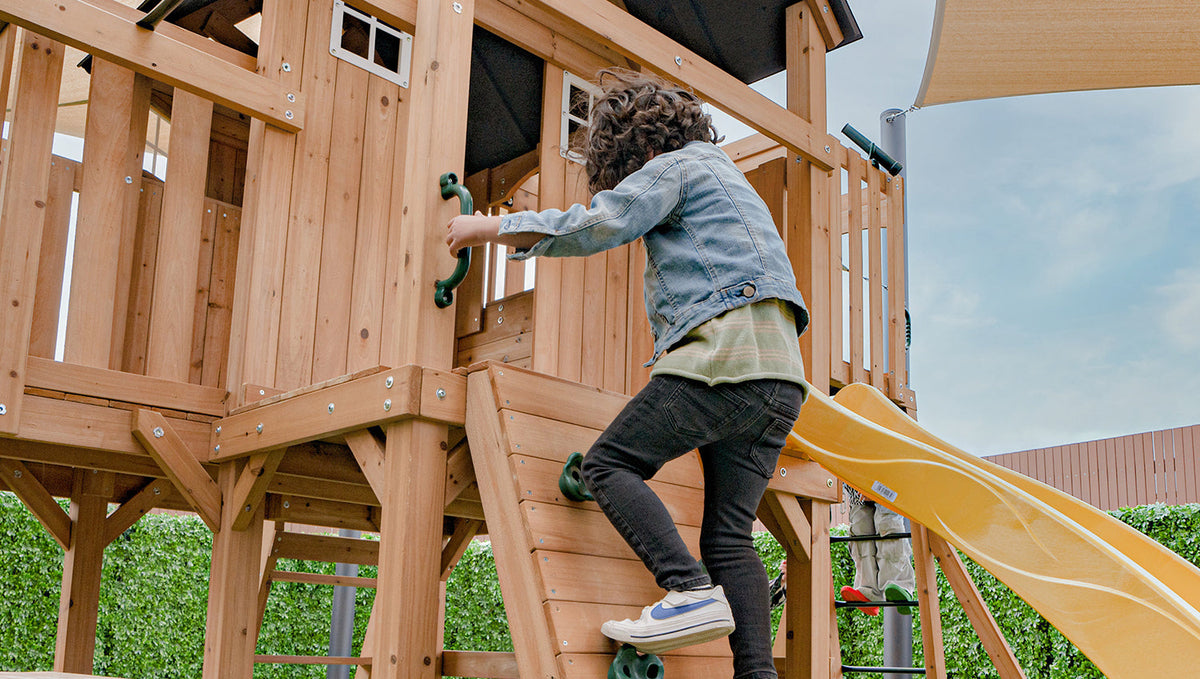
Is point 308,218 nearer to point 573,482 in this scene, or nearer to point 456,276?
point 456,276

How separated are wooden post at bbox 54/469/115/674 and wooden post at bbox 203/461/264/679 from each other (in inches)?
53.3

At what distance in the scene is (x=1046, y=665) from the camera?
7.21 m

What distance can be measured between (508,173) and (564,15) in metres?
3.09

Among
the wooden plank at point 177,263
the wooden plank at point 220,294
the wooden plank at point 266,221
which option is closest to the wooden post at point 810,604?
the wooden plank at point 266,221

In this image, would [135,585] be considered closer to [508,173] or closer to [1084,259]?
[508,173]

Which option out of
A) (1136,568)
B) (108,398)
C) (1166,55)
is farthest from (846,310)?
(108,398)

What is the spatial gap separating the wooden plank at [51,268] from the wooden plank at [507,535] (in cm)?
229

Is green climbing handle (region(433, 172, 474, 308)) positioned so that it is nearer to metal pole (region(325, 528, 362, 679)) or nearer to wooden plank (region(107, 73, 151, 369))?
wooden plank (region(107, 73, 151, 369))

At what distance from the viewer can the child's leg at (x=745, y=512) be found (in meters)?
2.52

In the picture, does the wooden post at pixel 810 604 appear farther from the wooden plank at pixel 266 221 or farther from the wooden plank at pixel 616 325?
the wooden plank at pixel 266 221

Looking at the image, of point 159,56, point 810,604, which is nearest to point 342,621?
point 810,604

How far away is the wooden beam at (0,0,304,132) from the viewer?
11.3 ft

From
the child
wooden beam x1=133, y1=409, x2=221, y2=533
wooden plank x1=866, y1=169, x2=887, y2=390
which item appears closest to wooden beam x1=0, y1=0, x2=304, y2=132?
wooden beam x1=133, y1=409, x2=221, y2=533

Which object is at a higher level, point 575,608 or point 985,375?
point 985,375
